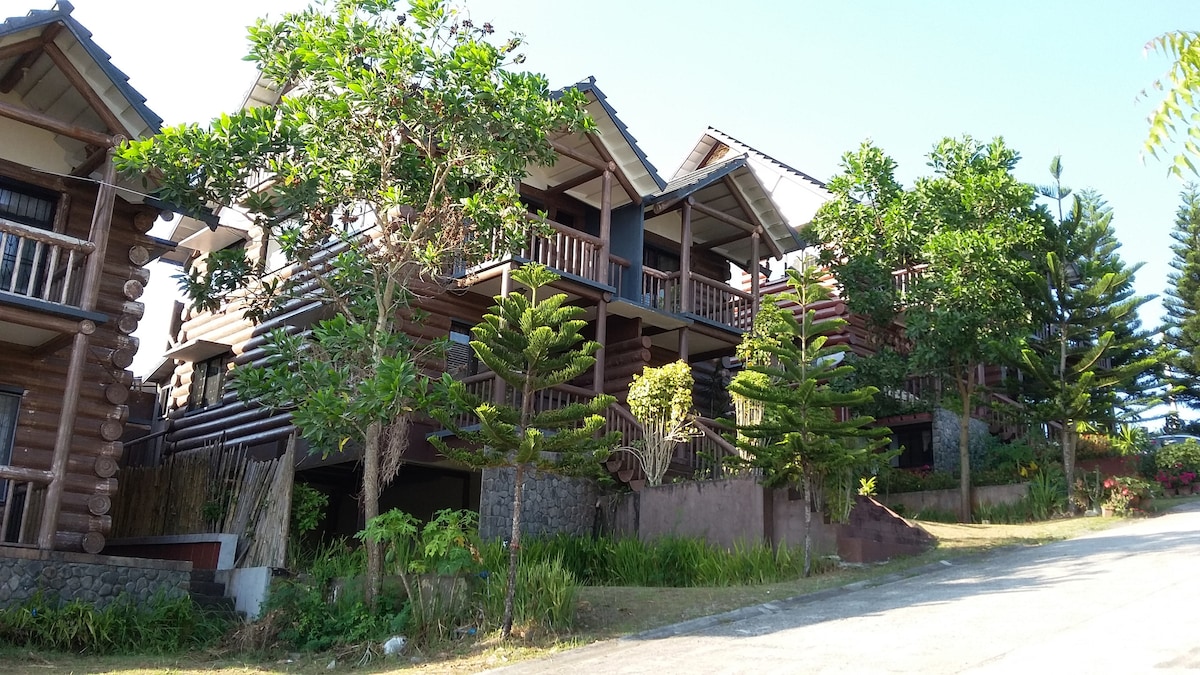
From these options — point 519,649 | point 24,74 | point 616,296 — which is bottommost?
point 519,649

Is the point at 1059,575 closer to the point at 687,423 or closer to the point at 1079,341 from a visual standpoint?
the point at 687,423

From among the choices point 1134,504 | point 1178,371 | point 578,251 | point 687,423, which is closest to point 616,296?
point 578,251

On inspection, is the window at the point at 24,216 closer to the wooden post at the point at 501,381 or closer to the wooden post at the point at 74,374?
the wooden post at the point at 74,374

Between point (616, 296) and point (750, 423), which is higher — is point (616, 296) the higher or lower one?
the higher one

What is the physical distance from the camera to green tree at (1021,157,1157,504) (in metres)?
22.0

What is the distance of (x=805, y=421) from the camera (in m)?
15.3

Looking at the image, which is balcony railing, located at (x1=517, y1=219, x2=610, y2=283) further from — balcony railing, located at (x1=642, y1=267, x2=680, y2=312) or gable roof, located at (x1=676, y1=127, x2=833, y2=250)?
A: gable roof, located at (x1=676, y1=127, x2=833, y2=250)

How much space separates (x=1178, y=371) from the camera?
30.3 m

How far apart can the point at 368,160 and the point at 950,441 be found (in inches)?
693

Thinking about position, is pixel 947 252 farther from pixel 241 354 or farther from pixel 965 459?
pixel 241 354

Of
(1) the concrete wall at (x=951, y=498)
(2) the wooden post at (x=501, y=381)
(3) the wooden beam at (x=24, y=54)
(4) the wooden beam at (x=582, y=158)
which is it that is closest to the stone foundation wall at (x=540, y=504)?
(2) the wooden post at (x=501, y=381)

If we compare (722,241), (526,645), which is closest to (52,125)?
(526,645)

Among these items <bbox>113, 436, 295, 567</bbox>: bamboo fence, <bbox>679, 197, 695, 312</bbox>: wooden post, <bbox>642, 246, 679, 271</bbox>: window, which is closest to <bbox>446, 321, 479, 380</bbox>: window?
<bbox>679, 197, 695, 312</bbox>: wooden post

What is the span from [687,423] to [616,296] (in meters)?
3.65
